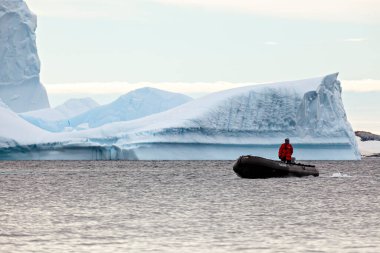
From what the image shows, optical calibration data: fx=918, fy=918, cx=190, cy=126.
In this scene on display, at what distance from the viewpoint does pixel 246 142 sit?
10538cm

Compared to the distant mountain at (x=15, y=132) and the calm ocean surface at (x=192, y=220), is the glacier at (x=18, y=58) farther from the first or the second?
the calm ocean surface at (x=192, y=220)

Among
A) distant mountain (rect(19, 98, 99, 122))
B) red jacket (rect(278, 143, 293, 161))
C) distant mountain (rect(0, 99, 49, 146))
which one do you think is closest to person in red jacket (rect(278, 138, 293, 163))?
red jacket (rect(278, 143, 293, 161))

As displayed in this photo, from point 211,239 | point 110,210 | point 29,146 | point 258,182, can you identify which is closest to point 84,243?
point 211,239

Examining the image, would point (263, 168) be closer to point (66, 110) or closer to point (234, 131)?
point (234, 131)

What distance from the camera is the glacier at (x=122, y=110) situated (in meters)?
137

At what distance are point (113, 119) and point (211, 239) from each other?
371ft

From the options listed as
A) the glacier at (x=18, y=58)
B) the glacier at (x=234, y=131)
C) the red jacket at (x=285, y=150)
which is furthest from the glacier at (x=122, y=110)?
the red jacket at (x=285, y=150)

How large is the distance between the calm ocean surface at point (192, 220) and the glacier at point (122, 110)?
8905 cm

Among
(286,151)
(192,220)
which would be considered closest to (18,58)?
(286,151)

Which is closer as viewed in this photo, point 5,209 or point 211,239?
point 211,239

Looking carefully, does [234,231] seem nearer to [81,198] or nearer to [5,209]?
[5,209]

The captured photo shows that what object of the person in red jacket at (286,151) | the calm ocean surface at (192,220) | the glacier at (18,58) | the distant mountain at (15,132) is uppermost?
the glacier at (18,58)

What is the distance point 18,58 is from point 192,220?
5317 inches

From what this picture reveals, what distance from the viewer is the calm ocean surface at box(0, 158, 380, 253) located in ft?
74.0
